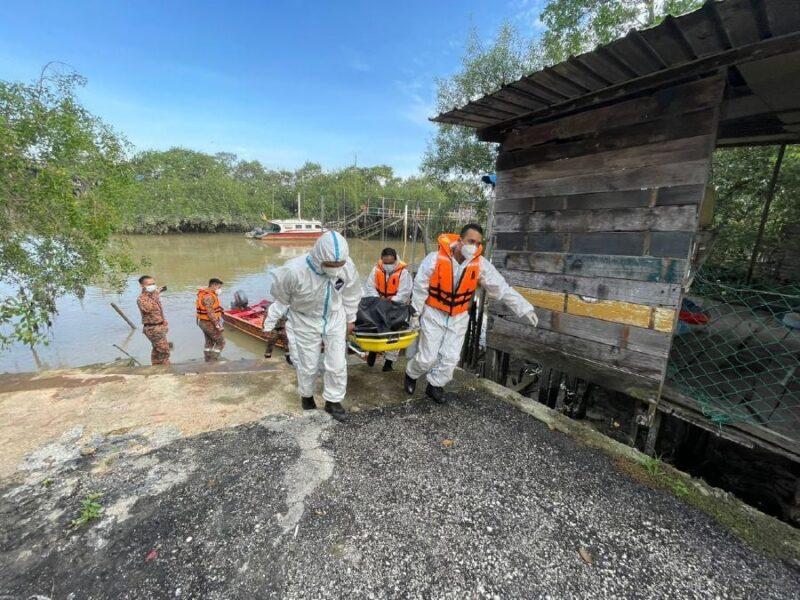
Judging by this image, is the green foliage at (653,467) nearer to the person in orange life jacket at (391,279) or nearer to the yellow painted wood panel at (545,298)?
the yellow painted wood panel at (545,298)

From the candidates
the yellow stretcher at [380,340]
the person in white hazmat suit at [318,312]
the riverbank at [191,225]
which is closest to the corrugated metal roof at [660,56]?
the person in white hazmat suit at [318,312]

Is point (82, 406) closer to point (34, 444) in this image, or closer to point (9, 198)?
point (34, 444)

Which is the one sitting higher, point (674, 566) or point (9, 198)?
point (9, 198)

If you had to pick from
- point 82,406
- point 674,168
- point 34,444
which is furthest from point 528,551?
point 82,406

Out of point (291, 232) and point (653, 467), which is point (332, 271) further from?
point (291, 232)

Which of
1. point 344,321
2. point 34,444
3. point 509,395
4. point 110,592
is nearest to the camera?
point 110,592

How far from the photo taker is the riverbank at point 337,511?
6.14 ft

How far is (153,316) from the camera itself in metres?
6.41

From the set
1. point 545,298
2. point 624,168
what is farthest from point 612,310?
point 624,168

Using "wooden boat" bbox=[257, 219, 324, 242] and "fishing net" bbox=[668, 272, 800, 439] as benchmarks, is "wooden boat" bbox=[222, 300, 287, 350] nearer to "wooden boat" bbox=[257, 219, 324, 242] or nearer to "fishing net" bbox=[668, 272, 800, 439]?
"fishing net" bbox=[668, 272, 800, 439]

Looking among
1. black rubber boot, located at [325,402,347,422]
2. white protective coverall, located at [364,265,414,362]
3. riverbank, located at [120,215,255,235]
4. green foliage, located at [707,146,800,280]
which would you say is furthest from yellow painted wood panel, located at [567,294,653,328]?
riverbank, located at [120,215,255,235]

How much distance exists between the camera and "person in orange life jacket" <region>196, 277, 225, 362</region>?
6.85 meters

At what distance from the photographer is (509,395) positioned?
3.94m

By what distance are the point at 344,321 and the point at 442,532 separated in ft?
6.38
